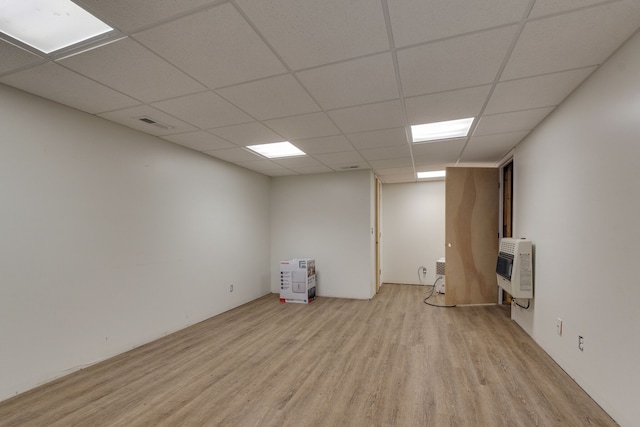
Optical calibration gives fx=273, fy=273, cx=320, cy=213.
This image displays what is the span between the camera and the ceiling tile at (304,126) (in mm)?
2771

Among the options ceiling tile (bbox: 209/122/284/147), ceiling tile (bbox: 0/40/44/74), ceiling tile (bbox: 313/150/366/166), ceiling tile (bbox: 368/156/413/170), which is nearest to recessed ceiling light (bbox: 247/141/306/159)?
ceiling tile (bbox: 209/122/284/147)

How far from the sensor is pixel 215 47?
1.70 m

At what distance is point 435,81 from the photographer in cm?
209

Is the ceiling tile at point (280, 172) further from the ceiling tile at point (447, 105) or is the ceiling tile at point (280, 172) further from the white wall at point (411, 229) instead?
the ceiling tile at point (447, 105)

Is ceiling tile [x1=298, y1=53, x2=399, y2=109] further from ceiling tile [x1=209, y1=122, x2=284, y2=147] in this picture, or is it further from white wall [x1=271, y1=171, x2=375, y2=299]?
white wall [x1=271, y1=171, x2=375, y2=299]

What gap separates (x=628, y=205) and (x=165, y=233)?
14.0 ft

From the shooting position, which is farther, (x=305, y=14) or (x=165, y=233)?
(x=165, y=233)

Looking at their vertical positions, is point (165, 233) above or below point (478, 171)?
below

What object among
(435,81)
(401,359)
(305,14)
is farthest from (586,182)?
(305,14)

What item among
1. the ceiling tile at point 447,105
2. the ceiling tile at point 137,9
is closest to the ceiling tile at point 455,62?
the ceiling tile at point 447,105

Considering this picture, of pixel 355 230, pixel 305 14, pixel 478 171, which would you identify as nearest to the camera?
pixel 305 14

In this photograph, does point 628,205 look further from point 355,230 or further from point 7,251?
point 7,251

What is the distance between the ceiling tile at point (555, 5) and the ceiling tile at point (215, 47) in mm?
1458

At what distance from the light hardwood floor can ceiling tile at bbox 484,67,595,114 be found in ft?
7.97
